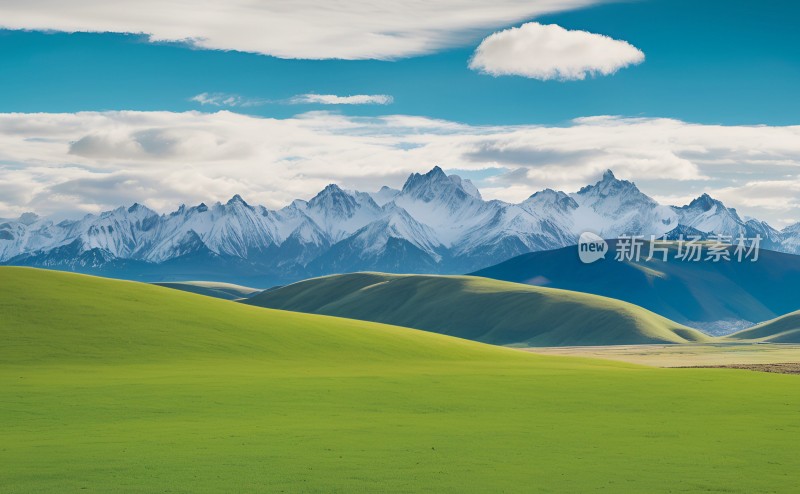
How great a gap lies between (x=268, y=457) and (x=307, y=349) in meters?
57.0

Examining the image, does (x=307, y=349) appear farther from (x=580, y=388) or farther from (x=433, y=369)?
(x=580, y=388)

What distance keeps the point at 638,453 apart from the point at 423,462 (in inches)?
418

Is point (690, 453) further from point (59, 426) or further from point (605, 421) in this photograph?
point (59, 426)

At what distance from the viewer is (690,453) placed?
136 ft

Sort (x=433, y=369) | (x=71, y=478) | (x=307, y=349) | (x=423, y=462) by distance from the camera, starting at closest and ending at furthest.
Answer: (x=71, y=478) → (x=423, y=462) → (x=433, y=369) → (x=307, y=349)

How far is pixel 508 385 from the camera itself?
230 feet

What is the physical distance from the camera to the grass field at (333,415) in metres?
35.4

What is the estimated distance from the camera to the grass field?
35375mm

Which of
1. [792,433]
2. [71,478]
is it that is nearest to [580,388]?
[792,433]

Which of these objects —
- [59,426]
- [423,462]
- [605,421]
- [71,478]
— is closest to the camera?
[71,478]

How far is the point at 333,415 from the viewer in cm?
5319

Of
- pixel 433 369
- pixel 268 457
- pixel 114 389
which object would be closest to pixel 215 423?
pixel 268 457

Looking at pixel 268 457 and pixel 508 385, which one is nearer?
pixel 268 457

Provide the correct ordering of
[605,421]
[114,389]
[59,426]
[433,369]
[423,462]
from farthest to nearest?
[433,369] < [114,389] < [605,421] < [59,426] < [423,462]
